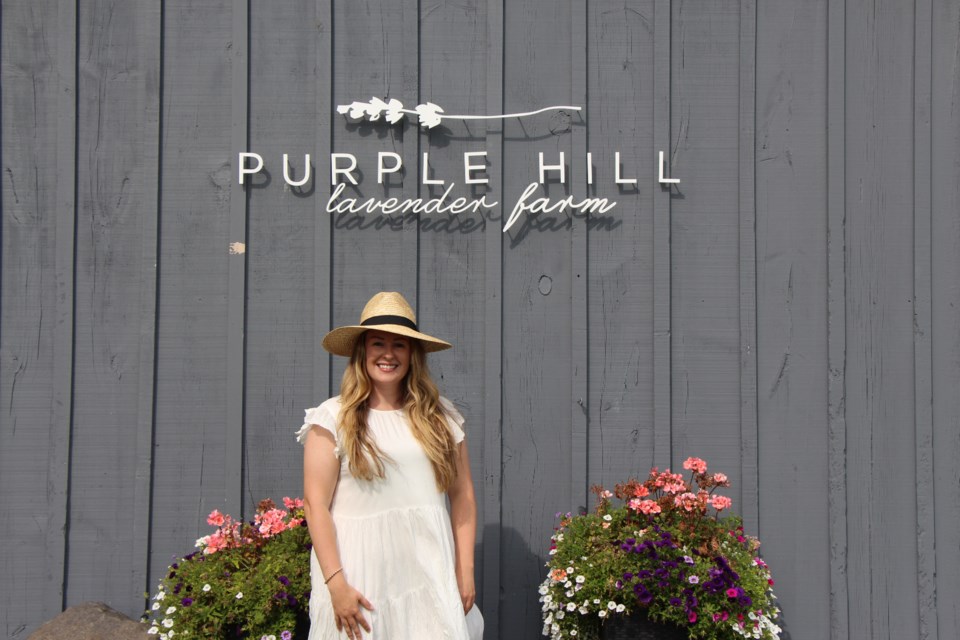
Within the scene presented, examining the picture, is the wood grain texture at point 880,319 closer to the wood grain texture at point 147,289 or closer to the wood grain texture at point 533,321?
the wood grain texture at point 533,321

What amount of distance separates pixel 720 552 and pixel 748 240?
1.44 m

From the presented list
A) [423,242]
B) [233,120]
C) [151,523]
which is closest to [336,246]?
[423,242]

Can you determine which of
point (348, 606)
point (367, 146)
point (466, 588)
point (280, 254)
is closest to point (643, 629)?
point (466, 588)

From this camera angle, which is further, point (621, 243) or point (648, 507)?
point (621, 243)

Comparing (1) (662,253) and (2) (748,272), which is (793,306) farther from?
(1) (662,253)

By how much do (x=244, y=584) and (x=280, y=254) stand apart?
148 centimetres

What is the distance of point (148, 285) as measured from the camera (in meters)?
3.86

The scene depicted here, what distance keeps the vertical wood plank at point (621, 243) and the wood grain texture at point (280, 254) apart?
128 cm

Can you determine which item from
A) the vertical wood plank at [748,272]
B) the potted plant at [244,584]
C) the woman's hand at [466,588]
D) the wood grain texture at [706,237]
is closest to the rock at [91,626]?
the potted plant at [244,584]

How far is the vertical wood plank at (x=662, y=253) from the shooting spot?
3.88 meters

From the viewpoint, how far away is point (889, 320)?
3934 mm

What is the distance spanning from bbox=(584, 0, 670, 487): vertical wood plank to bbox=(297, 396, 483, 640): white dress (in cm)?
123

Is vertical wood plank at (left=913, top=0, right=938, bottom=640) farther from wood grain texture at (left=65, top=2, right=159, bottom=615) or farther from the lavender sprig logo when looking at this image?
wood grain texture at (left=65, top=2, right=159, bottom=615)

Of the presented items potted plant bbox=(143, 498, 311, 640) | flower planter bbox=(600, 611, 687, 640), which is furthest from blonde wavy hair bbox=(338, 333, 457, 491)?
flower planter bbox=(600, 611, 687, 640)
